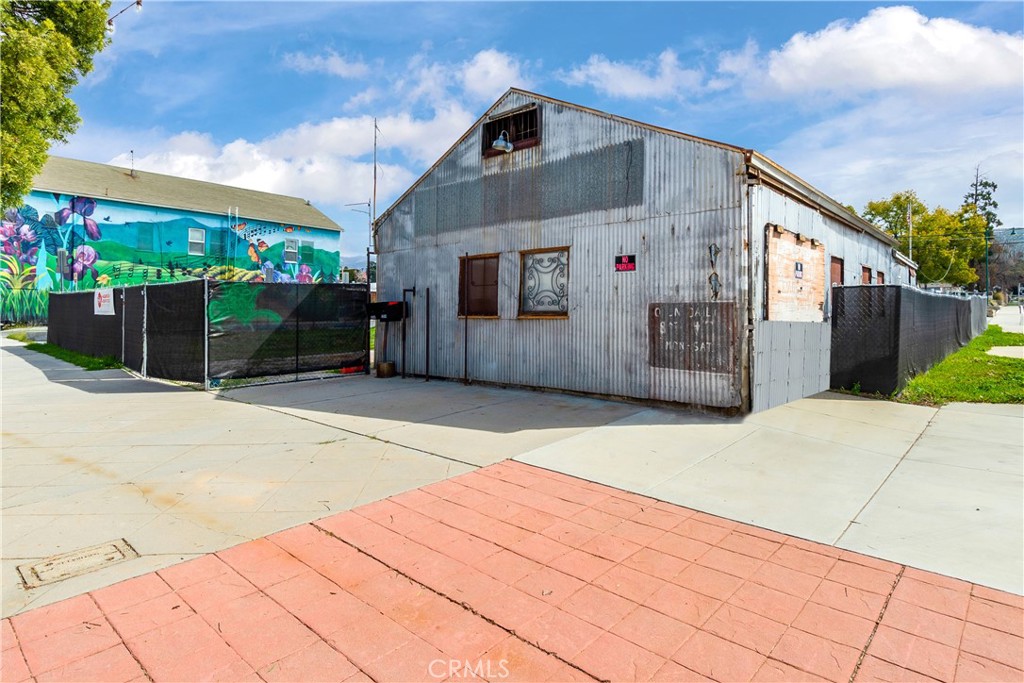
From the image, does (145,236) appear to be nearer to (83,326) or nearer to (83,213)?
(83,213)

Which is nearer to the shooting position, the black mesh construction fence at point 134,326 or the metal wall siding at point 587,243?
the metal wall siding at point 587,243

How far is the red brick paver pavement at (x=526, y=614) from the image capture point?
2.34 metres

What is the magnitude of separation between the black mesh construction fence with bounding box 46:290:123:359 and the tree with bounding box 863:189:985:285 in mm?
44017

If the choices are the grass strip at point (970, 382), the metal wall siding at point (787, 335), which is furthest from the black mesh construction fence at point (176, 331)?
the grass strip at point (970, 382)

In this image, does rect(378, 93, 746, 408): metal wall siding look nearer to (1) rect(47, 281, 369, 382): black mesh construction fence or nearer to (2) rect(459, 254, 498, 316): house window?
(2) rect(459, 254, 498, 316): house window

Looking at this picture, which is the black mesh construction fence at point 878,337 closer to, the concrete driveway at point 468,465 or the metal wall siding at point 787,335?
the metal wall siding at point 787,335

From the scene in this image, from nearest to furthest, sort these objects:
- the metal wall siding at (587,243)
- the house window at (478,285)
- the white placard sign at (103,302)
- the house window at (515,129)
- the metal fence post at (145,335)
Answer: the metal wall siding at (587,243) → the house window at (515,129) → the house window at (478,285) → the metal fence post at (145,335) → the white placard sign at (103,302)

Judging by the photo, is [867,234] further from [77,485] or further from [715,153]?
[77,485]

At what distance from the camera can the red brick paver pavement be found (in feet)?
7.68

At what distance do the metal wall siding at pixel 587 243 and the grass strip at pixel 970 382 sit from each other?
425 cm

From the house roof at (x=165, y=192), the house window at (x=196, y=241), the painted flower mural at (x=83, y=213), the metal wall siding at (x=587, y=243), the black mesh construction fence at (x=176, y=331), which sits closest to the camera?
the metal wall siding at (x=587, y=243)

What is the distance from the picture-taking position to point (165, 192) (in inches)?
1145

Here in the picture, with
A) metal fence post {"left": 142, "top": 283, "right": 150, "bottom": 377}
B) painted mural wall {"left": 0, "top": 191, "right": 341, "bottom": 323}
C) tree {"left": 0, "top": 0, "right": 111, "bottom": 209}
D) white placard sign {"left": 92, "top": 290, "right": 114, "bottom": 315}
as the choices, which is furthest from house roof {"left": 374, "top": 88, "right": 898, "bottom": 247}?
painted mural wall {"left": 0, "top": 191, "right": 341, "bottom": 323}

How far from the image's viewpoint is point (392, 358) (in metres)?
12.5
